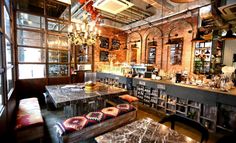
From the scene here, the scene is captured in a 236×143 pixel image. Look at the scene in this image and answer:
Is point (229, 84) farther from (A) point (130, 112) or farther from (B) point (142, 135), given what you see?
(B) point (142, 135)

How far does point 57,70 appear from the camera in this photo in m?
4.94

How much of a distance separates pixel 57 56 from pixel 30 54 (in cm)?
87

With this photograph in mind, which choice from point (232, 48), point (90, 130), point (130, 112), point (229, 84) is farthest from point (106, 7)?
point (232, 48)

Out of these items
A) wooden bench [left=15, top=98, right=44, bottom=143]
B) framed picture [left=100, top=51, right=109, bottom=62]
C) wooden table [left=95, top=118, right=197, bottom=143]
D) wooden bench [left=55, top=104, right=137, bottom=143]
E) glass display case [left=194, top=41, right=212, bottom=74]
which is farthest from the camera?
framed picture [left=100, top=51, right=109, bottom=62]

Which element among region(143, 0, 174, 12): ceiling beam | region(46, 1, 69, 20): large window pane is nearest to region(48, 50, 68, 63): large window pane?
region(46, 1, 69, 20): large window pane

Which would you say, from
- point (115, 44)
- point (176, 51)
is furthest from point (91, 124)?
point (115, 44)

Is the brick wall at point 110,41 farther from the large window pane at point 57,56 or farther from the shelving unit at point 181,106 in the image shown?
the shelving unit at point 181,106

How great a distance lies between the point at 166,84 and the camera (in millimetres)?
3516

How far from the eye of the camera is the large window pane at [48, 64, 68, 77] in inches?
187

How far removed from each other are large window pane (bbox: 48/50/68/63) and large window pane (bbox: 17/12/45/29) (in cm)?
94

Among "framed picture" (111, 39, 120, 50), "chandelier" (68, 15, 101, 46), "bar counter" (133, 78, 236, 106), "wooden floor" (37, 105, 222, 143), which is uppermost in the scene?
"framed picture" (111, 39, 120, 50)

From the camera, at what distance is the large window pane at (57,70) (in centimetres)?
476

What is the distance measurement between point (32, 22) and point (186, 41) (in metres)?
5.94

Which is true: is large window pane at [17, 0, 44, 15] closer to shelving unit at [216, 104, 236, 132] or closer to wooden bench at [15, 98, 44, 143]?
wooden bench at [15, 98, 44, 143]
